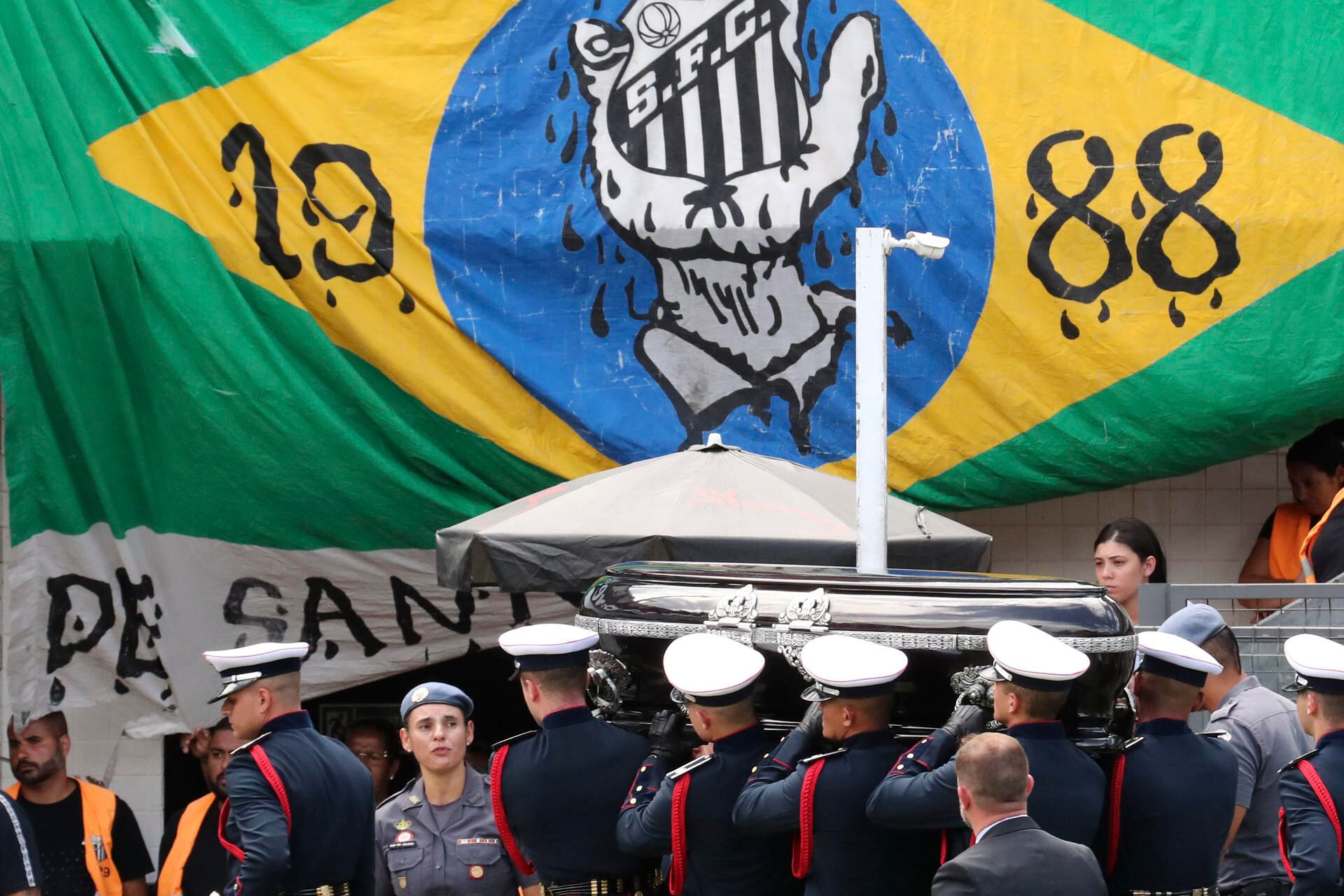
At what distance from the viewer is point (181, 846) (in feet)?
→ 20.3

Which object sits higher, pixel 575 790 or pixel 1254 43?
pixel 1254 43

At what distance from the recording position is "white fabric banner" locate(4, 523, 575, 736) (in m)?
6.30

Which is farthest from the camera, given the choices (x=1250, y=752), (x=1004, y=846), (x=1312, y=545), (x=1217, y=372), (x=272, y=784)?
(x=1217, y=372)

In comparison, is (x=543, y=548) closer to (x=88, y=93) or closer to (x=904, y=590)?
(x=904, y=590)

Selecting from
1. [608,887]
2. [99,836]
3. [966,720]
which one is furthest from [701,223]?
[99,836]

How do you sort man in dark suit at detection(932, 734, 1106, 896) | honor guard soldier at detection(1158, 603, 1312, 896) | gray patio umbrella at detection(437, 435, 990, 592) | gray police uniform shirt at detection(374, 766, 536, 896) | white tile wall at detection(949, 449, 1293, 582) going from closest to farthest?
man in dark suit at detection(932, 734, 1106, 896) < honor guard soldier at detection(1158, 603, 1312, 896) < gray police uniform shirt at detection(374, 766, 536, 896) < gray patio umbrella at detection(437, 435, 990, 592) < white tile wall at detection(949, 449, 1293, 582)

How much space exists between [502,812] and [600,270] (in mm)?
2769

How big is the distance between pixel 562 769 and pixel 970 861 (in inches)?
55.8

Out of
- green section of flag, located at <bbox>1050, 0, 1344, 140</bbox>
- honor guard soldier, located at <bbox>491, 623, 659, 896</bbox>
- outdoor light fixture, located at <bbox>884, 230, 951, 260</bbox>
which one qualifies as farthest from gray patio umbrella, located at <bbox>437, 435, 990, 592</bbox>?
green section of flag, located at <bbox>1050, 0, 1344, 140</bbox>

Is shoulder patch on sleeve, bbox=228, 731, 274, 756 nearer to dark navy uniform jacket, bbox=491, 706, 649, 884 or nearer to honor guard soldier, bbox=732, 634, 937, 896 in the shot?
dark navy uniform jacket, bbox=491, 706, 649, 884

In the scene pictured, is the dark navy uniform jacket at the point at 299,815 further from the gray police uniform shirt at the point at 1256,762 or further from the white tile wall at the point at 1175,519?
the white tile wall at the point at 1175,519

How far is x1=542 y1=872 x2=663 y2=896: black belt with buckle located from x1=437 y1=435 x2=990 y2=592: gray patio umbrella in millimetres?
1185

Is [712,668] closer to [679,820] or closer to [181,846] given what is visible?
[679,820]

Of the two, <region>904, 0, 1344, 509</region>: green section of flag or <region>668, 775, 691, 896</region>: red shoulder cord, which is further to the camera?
<region>904, 0, 1344, 509</region>: green section of flag
